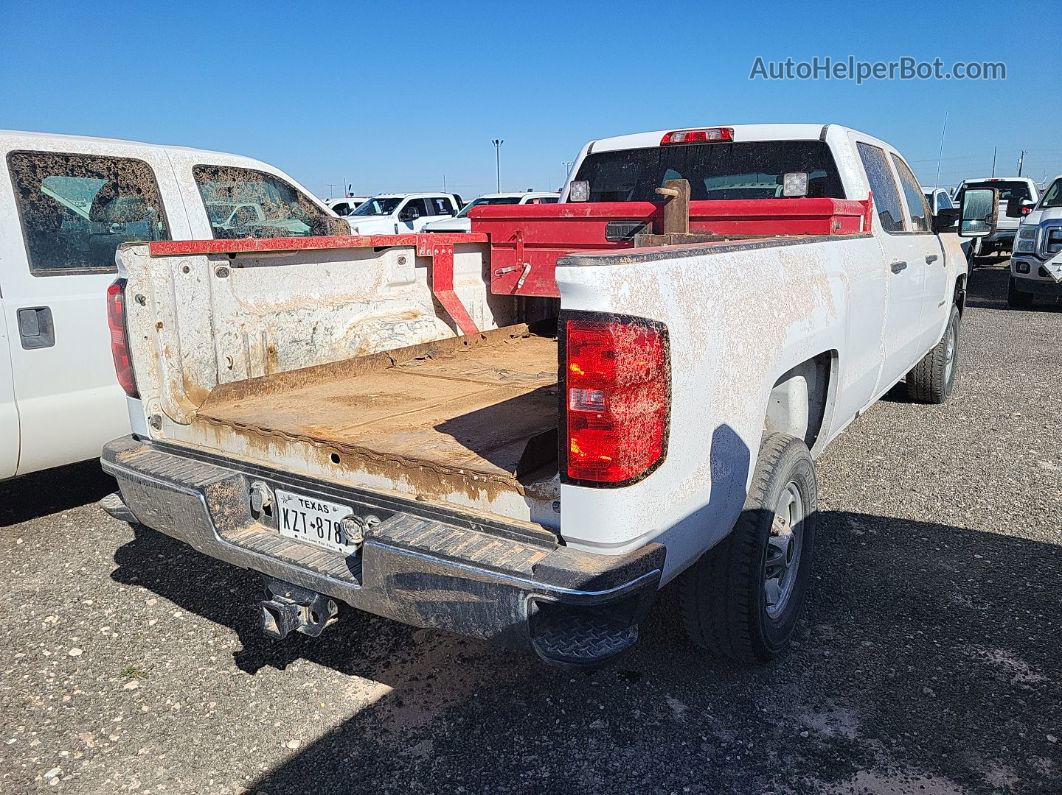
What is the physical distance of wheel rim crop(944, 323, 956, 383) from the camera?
6.69 m

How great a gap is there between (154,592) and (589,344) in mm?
2749

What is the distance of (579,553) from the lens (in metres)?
2.18

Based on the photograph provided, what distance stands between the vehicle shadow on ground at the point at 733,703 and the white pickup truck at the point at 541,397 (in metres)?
0.26

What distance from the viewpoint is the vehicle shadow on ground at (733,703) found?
2574 mm

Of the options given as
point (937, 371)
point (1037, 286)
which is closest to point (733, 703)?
point (937, 371)

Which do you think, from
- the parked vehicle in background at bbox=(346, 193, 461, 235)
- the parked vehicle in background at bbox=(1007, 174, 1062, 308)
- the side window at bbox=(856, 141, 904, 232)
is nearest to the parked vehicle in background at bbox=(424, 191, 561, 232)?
the parked vehicle in background at bbox=(346, 193, 461, 235)

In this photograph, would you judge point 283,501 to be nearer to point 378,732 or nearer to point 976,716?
point 378,732

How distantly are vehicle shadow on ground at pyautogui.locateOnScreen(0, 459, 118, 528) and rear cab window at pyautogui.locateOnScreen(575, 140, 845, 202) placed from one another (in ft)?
11.4

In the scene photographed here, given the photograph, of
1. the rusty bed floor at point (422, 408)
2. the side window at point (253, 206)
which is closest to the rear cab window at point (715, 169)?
the rusty bed floor at point (422, 408)

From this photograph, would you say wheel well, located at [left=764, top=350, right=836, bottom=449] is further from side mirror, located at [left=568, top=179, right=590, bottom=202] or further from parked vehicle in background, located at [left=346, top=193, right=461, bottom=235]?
parked vehicle in background, located at [left=346, top=193, right=461, bottom=235]

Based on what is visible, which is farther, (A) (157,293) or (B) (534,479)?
(A) (157,293)

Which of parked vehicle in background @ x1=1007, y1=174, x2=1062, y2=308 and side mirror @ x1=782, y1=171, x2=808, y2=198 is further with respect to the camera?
parked vehicle in background @ x1=1007, y1=174, x2=1062, y2=308

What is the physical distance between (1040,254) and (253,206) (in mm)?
11385

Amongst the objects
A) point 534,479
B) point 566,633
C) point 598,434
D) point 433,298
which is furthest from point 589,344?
point 433,298
